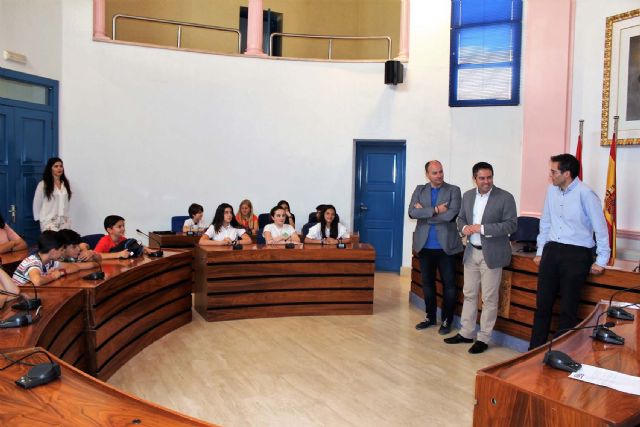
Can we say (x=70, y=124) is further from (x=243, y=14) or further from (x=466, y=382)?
(x=466, y=382)

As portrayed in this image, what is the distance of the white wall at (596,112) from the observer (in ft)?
20.1

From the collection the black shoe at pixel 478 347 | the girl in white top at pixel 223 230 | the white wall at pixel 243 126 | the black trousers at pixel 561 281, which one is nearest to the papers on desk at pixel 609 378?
the black trousers at pixel 561 281

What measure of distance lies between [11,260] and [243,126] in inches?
177

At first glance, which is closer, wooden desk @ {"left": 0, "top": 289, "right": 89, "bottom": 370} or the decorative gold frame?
wooden desk @ {"left": 0, "top": 289, "right": 89, "bottom": 370}

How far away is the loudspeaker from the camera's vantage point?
336 inches

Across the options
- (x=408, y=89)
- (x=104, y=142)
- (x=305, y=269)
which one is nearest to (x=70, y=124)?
(x=104, y=142)

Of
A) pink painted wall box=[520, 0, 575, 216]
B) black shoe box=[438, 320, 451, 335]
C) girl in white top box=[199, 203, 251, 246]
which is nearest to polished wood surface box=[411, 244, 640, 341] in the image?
black shoe box=[438, 320, 451, 335]

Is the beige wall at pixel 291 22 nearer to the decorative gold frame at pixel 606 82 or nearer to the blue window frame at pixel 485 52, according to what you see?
the blue window frame at pixel 485 52

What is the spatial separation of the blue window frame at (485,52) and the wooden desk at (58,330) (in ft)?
20.2

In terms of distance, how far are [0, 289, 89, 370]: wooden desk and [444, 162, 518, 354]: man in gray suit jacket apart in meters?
3.03

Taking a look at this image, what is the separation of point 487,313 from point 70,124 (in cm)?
600

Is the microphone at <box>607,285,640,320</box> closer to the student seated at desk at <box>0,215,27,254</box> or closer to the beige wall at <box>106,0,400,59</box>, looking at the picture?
the student seated at desk at <box>0,215,27,254</box>

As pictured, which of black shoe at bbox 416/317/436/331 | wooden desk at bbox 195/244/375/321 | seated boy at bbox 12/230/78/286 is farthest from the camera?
wooden desk at bbox 195/244/375/321

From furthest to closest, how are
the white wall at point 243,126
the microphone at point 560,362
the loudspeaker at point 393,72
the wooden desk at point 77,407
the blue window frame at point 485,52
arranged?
the loudspeaker at point 393,72
the white wall at point 243,126
the blue window frame at point 485,52
the microphone at point 560,362
the wooden desk at point 77,407
